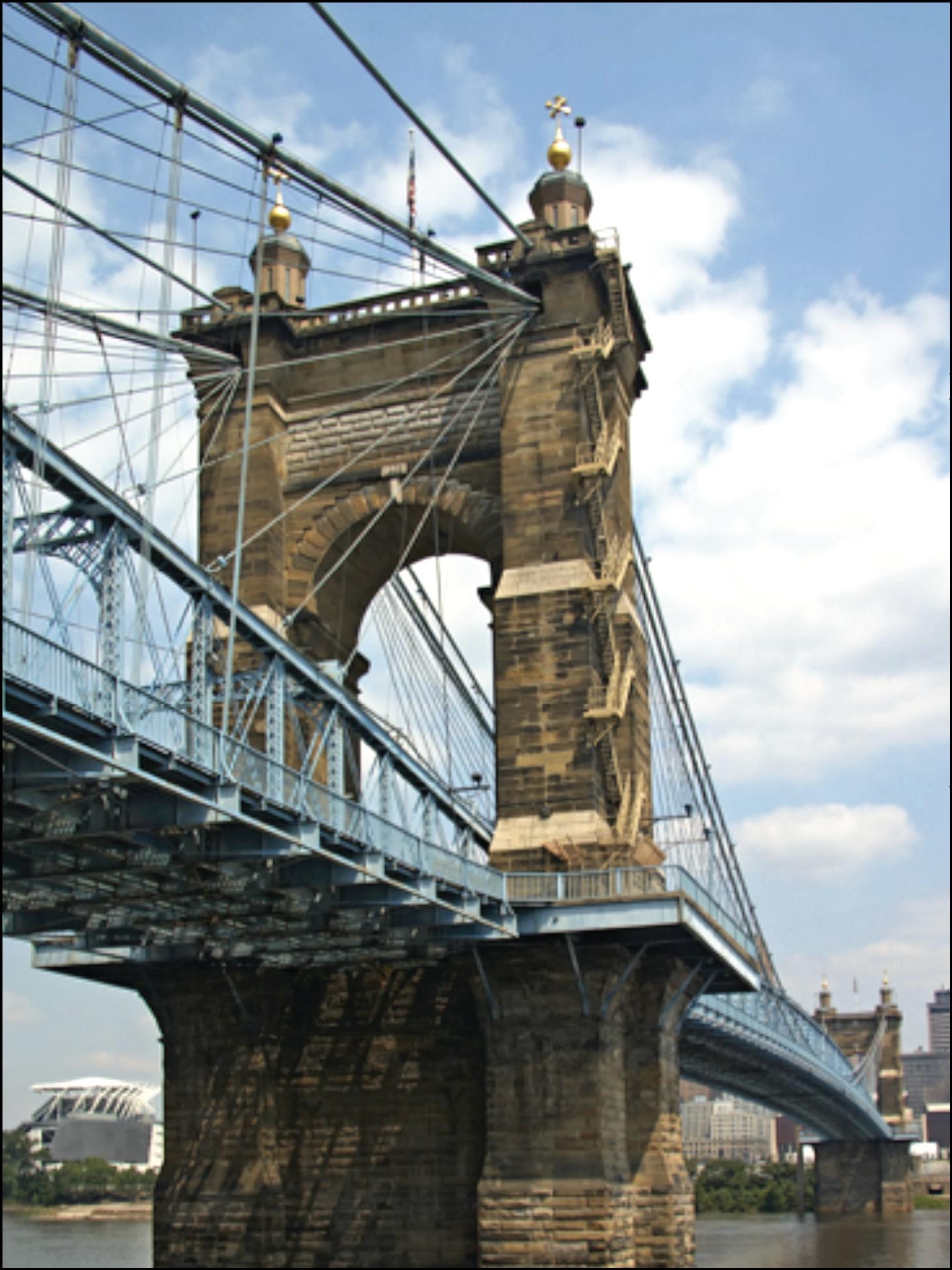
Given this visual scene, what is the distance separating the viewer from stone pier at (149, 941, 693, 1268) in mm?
36938

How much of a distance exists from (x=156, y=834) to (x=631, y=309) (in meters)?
23.8

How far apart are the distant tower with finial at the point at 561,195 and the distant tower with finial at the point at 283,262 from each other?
7.64 meters

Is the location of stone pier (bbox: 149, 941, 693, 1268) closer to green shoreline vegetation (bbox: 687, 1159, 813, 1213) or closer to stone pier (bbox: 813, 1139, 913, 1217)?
stone pier (bbox: 813, 1139, 913, 1217)

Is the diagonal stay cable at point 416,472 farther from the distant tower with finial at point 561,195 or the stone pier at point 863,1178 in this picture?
the stone pier at point 863,1178

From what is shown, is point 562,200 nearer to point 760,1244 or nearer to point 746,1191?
point 760,1244

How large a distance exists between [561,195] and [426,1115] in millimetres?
25007

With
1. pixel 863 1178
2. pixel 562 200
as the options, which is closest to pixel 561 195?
pixel 562 200

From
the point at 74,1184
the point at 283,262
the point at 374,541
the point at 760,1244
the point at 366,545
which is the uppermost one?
the point at 283,262

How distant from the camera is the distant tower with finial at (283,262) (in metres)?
48.8

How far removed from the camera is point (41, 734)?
23.4 metres

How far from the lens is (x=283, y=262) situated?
161 feet

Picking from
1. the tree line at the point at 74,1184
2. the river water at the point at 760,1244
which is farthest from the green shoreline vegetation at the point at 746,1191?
the tree line at the point at 74,1184

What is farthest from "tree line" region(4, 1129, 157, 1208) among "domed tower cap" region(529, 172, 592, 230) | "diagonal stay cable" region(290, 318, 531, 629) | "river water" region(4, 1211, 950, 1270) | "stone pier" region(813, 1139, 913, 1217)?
"domed tower cap" region(529, 172, 592, 230)

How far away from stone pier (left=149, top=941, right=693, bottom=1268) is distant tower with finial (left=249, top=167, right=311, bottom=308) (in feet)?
66.4
